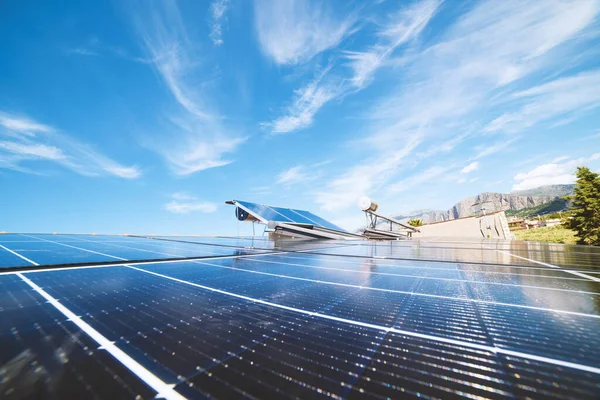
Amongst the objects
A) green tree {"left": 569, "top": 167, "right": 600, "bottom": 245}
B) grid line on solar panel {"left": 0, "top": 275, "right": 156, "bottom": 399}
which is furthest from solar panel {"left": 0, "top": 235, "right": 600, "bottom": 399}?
green tree {"left": 569, "top": 167, "right": 600, "bottom": 245}

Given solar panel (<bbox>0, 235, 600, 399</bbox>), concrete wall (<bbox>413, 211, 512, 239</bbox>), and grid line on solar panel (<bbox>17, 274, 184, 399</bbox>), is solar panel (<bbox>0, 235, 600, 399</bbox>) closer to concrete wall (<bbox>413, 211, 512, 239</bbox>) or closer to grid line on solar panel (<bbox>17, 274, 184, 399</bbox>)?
grid line on solar panel (<bbox>17, 274, 184, 399</bbox>)

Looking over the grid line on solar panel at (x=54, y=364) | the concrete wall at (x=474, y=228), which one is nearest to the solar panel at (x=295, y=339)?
the grid line on solar panel at (x=54, y=364)

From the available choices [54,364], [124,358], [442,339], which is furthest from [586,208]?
[54,364]

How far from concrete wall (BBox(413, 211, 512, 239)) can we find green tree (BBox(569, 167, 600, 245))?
7.87 metres

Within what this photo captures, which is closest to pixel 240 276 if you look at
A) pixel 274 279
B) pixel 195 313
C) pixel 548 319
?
pixel 274 279

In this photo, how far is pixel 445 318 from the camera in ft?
10.4

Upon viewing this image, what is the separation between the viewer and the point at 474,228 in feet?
137

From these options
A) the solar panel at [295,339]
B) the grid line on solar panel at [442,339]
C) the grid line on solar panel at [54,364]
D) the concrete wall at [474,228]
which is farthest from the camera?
the concrete wall at [474,228]

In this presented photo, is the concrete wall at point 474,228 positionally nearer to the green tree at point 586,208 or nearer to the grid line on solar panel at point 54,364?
→ the green tree at point 586,208

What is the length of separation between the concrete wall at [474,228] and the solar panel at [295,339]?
1706 inches

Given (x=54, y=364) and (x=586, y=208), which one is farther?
(x=586, y=208)

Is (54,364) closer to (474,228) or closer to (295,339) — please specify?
(295,339)

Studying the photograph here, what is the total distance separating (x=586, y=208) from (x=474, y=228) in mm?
14015

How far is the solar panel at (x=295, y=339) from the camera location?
69.1 inches
